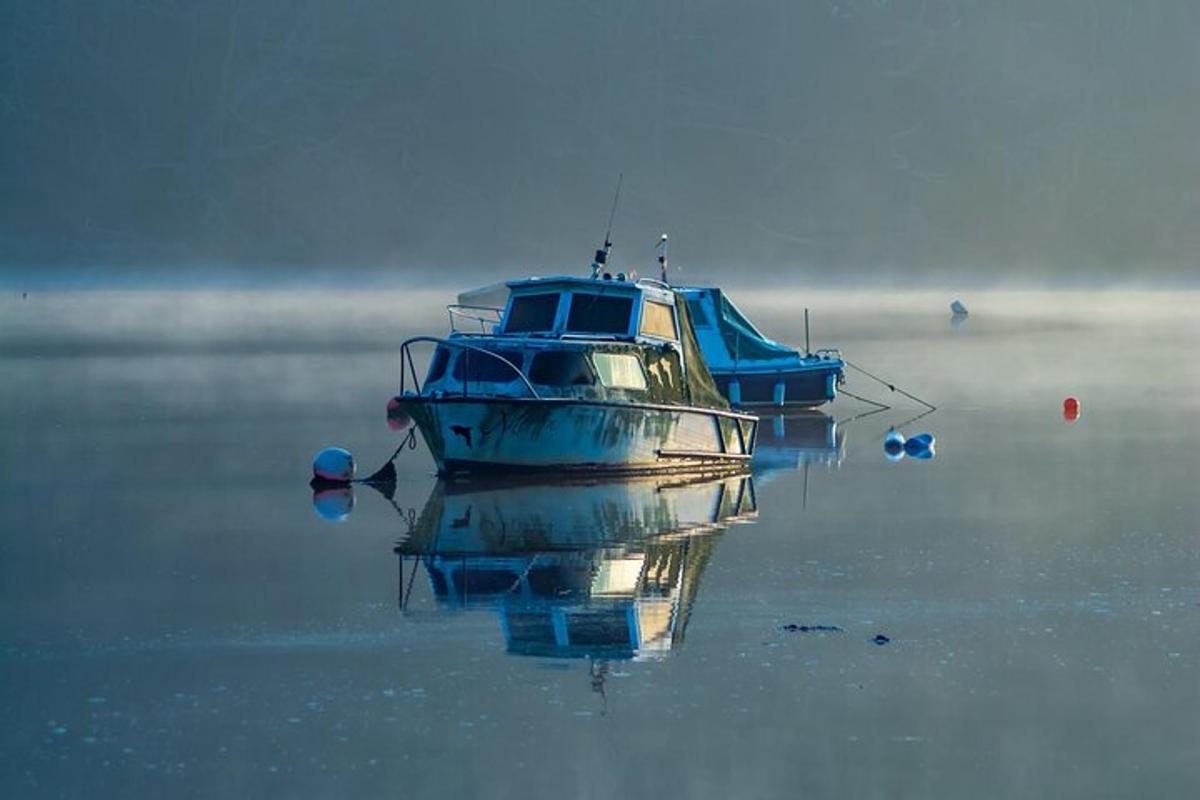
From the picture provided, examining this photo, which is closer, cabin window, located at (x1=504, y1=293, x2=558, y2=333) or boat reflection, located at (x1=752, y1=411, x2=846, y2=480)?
cabin window, located at (x1=504, y1=293, x2=558, y2=333)

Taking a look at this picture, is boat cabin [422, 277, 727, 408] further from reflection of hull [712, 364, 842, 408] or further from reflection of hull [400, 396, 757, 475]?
reflection of hull [712, 364, 842, 408]

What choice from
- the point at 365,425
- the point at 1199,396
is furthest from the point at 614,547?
the point at 1199,396

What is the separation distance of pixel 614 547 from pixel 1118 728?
1088 cm

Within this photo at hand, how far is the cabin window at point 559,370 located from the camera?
128 ft

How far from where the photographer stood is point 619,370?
39719 mm

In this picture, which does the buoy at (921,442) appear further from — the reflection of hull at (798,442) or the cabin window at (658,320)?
the cabin window at (658,320)

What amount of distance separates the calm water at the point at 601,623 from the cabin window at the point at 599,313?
8.94 ft

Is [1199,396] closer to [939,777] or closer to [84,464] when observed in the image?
[84,464]

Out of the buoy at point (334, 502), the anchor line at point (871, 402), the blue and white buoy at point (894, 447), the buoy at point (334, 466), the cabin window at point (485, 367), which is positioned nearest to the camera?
the buoy at point (334, 502)

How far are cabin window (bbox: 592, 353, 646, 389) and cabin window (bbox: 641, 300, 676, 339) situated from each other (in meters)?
0.95

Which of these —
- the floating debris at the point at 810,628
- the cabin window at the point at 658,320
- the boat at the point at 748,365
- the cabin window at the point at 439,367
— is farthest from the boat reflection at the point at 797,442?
the floating debris at the point at 810,628

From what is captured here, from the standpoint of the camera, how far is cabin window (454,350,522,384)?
39062 mm

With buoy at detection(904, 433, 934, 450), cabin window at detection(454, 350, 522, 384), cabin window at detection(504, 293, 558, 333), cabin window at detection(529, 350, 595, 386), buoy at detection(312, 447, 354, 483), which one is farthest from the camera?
buoy at detection(904, 433, 934, 450)

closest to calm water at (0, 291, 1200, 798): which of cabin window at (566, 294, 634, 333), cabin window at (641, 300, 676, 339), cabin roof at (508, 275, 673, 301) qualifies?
cabin window at (641, 300, 676, 339)
